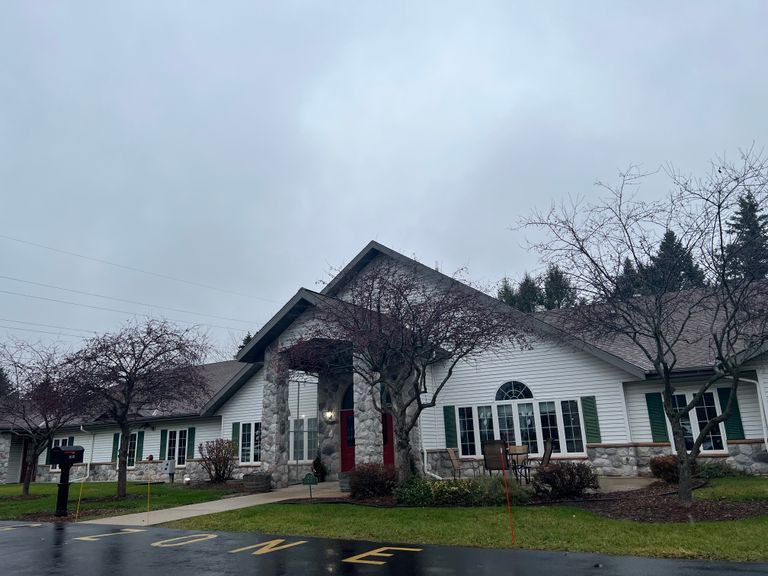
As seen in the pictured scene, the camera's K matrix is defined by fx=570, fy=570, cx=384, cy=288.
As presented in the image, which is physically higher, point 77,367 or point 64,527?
point 77,367

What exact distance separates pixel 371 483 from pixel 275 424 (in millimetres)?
5060

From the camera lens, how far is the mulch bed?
9008 millimetres

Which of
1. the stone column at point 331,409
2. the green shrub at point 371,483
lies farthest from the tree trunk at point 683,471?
the stone column at point 331,409

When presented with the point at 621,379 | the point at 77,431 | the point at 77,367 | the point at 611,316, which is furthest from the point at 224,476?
the point at 611,316

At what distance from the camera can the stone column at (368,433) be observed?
15.7 meters

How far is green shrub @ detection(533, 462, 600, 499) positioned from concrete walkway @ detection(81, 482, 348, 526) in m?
4.93

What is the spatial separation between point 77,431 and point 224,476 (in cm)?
1216

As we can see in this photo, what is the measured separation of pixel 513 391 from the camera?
17.8 m

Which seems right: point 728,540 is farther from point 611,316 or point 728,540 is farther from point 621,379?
point 621,379

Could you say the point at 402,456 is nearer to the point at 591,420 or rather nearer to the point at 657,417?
the point at 591,420

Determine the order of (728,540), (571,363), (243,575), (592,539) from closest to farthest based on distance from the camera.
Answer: (243,575) → (728,540) → (592,539) → (571,363)

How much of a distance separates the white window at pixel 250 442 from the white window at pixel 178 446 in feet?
12.0

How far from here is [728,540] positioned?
7.29m

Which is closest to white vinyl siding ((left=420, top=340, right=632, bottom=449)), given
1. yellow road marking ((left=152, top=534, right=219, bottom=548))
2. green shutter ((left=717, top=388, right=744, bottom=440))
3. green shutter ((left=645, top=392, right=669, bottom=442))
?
green shutter ((left=645, top=392, right=669, bottom=442))
